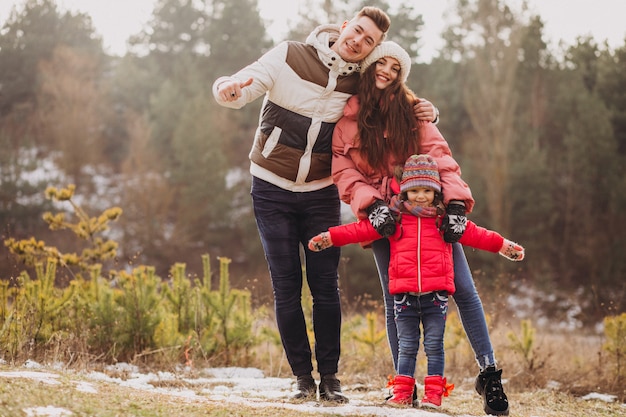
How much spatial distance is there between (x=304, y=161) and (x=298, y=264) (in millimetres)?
551

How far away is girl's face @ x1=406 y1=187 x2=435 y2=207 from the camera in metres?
3.18

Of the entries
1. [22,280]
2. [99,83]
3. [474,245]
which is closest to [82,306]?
[22,280]

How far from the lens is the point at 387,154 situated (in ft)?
11.0

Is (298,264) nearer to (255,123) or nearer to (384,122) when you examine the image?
(384,122)

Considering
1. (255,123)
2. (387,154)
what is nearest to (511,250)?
(387,154)

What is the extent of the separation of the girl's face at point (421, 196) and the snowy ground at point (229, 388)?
3.15 ft

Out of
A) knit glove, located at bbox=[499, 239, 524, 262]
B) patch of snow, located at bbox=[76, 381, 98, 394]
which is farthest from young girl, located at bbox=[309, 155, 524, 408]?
patch of snow, located at bbox=[76, 381, 98, 394]

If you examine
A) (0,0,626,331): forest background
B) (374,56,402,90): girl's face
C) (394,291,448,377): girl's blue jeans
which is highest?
(0,0,626,331): forest background

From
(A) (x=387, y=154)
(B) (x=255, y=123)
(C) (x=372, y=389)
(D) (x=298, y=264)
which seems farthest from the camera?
(B) (x=255, y=123)

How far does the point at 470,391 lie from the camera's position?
14.9 feet

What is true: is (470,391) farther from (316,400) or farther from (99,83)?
(99,83)

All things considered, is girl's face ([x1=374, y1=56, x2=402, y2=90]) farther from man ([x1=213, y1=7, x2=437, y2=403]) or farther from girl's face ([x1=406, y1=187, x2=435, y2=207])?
girl's face ([x1=406, y1=187, x2=435, y2=207])

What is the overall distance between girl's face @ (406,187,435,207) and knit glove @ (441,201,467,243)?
11 cm

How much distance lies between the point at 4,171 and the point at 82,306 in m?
16.5
